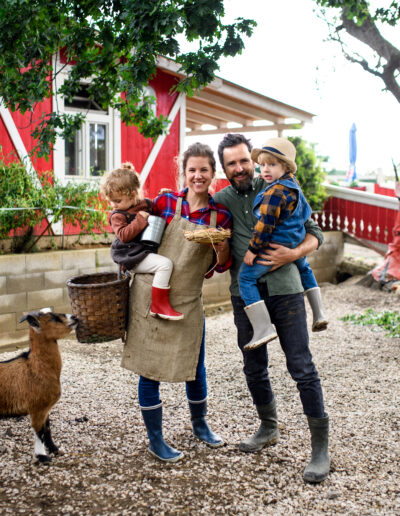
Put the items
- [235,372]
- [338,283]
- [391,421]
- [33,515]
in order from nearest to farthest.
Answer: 1. [33,515]
2. [391,421]
3. [235,372]
4. [338,283]

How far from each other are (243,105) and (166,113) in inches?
105

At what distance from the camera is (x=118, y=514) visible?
2.97 m

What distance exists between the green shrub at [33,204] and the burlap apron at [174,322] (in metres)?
4.41

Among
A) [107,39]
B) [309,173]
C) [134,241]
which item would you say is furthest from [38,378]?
[309,173]

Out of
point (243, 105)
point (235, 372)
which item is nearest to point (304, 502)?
point (235, 372)

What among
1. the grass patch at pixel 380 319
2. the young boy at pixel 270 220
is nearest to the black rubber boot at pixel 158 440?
the young boy at pixel 270 220

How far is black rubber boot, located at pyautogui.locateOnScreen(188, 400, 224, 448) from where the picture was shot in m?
3.82

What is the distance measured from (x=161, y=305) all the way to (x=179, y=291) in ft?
0.55

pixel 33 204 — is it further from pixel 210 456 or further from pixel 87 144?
pixel 210 456

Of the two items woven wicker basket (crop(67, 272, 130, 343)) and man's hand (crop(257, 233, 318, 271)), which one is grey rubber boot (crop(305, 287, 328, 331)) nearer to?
man's hand (crop(257, 233, 318, 271))

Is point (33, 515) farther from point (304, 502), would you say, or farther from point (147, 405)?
point (304, 502)

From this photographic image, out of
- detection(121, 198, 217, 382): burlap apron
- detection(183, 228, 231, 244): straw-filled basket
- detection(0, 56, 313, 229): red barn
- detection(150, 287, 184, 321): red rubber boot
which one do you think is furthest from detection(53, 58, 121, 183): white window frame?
detection(183, 228, 231, 244): straw-filled basket

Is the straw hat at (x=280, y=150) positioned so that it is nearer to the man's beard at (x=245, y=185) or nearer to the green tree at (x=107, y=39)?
the man's beard at (x=245, y=185)

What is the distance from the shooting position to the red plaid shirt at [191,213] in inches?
132
